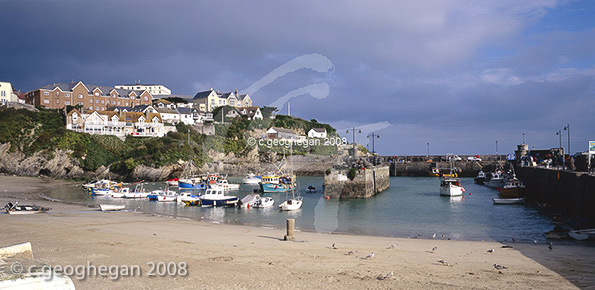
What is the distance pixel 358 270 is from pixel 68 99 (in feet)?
313

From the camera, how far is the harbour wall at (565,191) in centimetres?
2464

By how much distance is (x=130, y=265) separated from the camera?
10953 mm

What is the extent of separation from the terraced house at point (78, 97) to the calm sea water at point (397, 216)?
55.5 meters

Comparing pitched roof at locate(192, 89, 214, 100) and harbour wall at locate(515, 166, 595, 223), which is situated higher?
pitched roof at locate(192, 89, 214, 100)

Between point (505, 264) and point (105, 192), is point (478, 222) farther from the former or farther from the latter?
point (105, 192)

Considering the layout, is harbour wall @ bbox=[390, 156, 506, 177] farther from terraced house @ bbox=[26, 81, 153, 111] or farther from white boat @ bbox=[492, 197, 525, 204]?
terraced house @ bbox=[26, 81, 153, 111]

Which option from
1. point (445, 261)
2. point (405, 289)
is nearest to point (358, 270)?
point (405, 289)

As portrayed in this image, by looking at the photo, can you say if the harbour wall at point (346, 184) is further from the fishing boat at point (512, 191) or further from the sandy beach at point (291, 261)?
the sandy beach at point (291, 261)

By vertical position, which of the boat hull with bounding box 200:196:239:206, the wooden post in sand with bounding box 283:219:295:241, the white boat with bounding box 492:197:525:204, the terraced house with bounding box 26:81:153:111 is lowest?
the white boat with bounding box 492:197:525:204

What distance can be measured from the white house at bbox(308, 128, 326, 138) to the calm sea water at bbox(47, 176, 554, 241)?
72.3 m

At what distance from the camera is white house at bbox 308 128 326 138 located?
115 meters

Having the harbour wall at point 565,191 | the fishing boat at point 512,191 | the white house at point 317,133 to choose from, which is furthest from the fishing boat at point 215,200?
the white house at point 317,133

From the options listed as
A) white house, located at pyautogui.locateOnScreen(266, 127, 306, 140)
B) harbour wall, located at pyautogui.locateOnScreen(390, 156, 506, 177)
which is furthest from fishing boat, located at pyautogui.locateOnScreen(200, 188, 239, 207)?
white house, located at pyautogui.locateOnScreen(266, 127, 306, 140)

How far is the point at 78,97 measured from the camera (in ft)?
294
